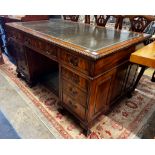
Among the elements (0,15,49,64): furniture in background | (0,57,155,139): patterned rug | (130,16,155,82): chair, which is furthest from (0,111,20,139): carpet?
(130,16,155,82): chair

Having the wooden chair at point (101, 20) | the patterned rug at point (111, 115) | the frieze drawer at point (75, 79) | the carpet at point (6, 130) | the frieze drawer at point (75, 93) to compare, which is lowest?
the carpet at point (6, 130)

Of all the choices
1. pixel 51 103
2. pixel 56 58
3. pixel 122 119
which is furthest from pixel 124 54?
pixel 51 103

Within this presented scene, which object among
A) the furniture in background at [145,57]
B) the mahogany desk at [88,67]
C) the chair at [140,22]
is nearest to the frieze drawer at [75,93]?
the mahogany desk at [88,67]

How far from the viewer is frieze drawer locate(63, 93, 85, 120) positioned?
1253mm

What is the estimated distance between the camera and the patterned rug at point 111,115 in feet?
4.50

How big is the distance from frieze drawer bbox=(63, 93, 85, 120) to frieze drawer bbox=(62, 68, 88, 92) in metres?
0.19

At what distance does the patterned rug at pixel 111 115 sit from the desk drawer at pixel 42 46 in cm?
62

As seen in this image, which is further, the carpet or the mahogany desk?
the carpet

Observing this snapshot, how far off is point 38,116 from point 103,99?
70 cm

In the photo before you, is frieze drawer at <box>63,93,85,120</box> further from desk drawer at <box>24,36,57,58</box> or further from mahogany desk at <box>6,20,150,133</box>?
desk drawer at <box>24,36,57,58</box>

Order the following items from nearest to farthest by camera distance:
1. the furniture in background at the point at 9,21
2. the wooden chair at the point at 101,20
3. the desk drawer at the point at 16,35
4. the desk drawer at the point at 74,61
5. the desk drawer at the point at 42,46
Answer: the desk drawer at the point at 74,61 → the desk drawer at the point at 42,46 → the desk drawer at the point at 16,35 → the wooden chair at the point at 101,20 → the furniture in background at the point at 9,21

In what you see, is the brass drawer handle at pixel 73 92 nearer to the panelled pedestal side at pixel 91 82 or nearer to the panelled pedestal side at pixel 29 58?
the panelled pedestal side at pixel 91 82

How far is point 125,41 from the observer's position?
1228 mm
